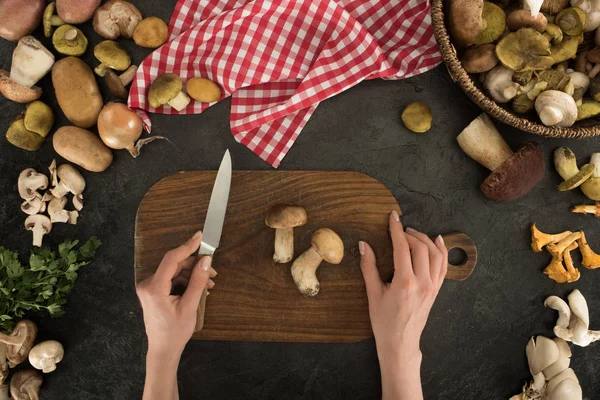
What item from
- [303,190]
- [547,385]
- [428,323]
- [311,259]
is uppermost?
[303,190]

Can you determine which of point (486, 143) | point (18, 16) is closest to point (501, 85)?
point (486, 143)

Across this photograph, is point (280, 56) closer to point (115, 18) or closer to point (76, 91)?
point (115, 18)

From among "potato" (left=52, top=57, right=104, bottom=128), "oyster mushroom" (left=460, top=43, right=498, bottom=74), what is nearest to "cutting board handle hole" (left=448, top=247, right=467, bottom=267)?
"oyster mushroom" (left=460, top=43, right=498, bottom=74)

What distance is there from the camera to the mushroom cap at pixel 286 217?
1567 millimetres

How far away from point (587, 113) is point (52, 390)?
7.79 feet

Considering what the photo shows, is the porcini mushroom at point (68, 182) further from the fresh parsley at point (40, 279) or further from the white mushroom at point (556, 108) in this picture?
the white mushroom at point (556, 108)

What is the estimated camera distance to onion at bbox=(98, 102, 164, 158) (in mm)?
1672

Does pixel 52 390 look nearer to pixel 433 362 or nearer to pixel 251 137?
Result: pixel 251 137

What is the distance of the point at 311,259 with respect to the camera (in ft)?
5.46

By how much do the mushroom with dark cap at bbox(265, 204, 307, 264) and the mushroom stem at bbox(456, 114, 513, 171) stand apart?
2.36 ft

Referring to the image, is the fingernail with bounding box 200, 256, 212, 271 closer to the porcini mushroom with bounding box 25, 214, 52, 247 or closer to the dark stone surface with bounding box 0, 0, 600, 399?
the dark stone surface with bounding box 0, 0, 600, 399

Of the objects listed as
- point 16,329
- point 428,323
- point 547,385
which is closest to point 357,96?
point 428,323

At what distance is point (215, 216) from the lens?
5.44ft

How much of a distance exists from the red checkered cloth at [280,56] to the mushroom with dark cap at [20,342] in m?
0.94
